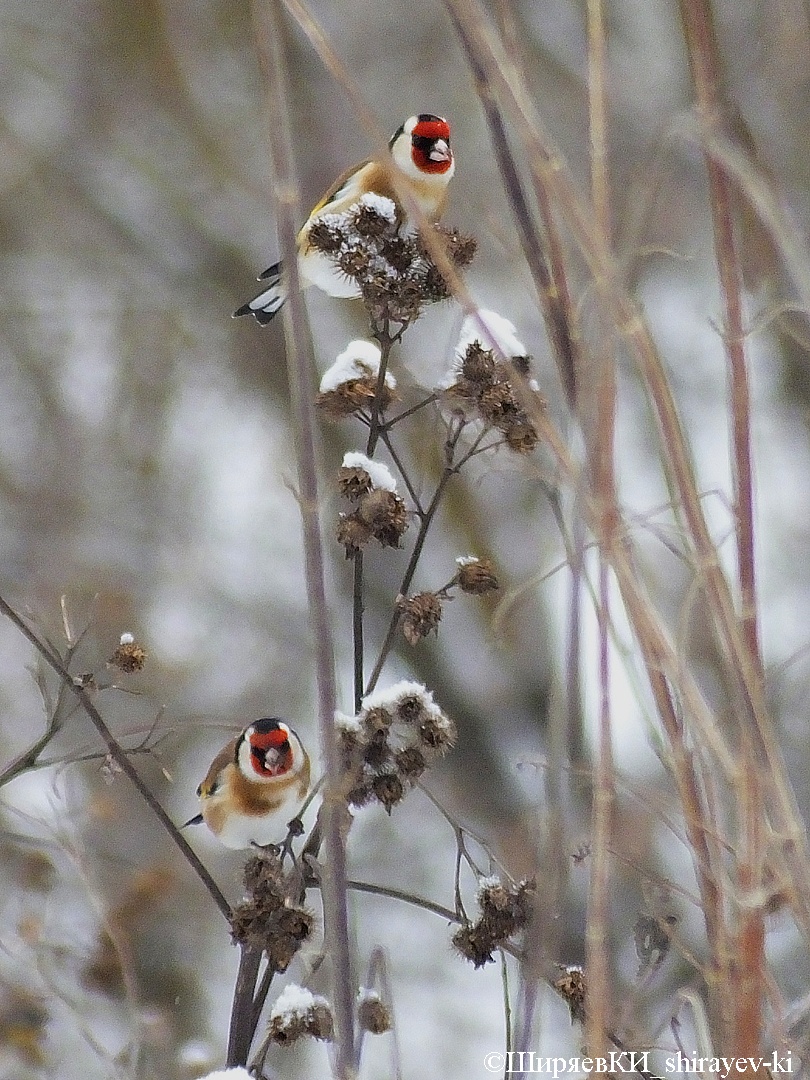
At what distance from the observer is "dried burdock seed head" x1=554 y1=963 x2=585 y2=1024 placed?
3.16 feet

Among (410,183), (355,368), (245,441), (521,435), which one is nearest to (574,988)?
(521,435)

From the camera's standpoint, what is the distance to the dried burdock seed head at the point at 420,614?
3.51ft

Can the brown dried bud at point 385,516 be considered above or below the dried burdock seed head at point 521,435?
below

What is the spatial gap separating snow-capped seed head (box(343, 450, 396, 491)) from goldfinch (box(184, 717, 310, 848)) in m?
0.72

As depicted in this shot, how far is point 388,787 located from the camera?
995mm

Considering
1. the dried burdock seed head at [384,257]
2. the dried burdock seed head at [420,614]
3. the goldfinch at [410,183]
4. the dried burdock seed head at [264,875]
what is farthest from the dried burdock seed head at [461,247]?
the goldfinch at [410,183]

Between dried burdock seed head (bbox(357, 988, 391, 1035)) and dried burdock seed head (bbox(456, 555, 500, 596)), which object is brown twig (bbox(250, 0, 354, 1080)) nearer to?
dried burdock seed head (bbox(357, 988, 391, 1035))

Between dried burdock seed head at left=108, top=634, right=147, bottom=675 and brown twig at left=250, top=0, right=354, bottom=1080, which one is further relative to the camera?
dried burdock seed head at left=108, top=634, right=147, bottom=675

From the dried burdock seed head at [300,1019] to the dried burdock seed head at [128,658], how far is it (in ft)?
1.27

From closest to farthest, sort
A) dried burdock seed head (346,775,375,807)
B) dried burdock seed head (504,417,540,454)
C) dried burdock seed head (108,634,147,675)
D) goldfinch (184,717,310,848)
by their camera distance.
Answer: dried burdock seed head (346,775,375,807), dried burdock seed head (504,417,540,454), dried burdock seed head (108,634,147,675), goldfinch (184,717,310,848)

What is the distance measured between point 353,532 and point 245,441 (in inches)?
179

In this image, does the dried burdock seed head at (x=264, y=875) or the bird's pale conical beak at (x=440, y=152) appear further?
the bird's pale conical beak at (x=440, y=152)

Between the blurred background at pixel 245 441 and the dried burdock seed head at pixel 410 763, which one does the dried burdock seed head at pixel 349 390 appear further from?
the blurred background at pixel 245 441

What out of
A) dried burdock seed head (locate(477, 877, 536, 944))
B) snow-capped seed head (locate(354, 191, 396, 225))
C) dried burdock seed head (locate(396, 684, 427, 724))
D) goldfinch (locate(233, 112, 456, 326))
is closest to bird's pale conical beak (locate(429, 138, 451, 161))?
goldfinch (locate(233, 112, 456, 326))
